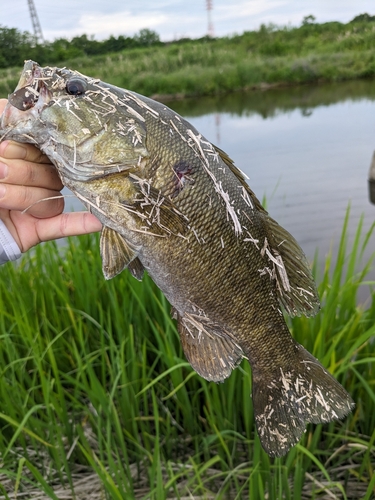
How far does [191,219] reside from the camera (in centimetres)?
114

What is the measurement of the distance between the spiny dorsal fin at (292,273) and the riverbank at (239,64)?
13214mm

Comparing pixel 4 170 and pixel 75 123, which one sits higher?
pixel 75 123

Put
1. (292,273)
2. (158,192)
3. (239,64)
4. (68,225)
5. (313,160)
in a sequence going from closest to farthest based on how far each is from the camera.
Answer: (158,192)
(292,273)
(68,225)
(313,160)
(239,64)

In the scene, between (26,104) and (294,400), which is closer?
(26,104)

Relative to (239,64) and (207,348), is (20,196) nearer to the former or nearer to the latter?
(207,348)

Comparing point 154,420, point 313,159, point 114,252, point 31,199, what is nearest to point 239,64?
point 313,159

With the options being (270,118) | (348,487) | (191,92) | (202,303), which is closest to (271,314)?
(202,303)

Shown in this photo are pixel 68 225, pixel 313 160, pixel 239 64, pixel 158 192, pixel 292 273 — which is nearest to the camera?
pixel 158 192

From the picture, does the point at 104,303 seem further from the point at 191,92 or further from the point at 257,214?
the point at 191,92

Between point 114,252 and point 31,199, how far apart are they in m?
0.41

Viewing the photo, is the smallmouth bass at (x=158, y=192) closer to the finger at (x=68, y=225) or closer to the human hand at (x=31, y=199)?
the human hand at (x=31, y=199)

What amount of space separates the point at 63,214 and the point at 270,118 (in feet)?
40.2

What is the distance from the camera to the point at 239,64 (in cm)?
1842

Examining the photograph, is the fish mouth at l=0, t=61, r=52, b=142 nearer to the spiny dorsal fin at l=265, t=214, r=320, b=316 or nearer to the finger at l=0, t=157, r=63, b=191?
the finger at l=0, t=157, r=63, b=191
